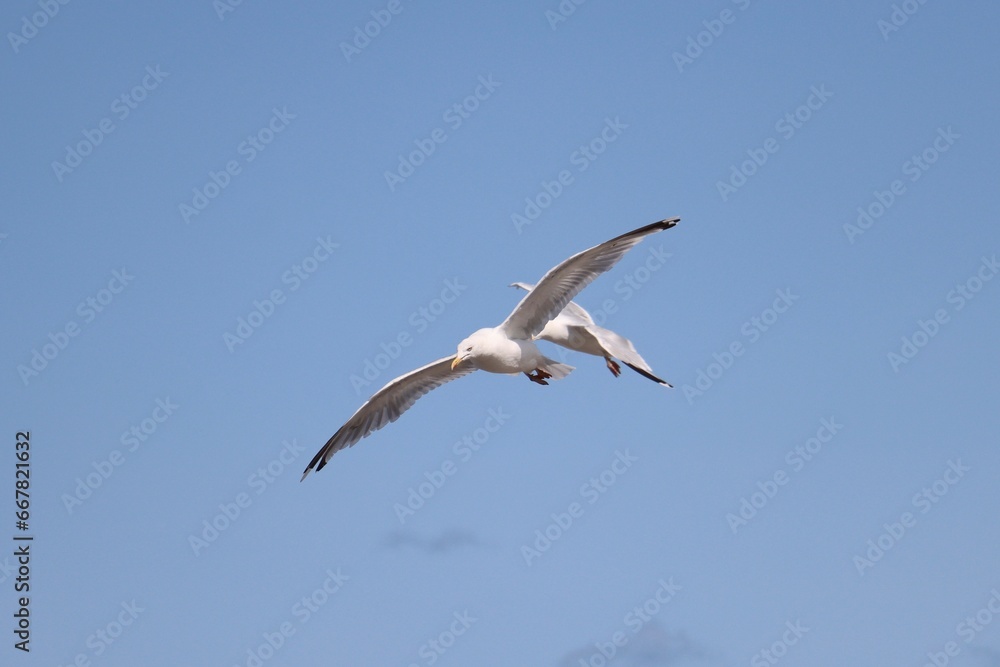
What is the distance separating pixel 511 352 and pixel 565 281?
117 cm

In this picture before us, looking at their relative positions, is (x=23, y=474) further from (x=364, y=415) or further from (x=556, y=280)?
(x=556, y=280)

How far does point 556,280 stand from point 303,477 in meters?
4.65

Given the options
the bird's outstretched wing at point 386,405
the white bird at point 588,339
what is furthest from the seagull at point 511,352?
the white bird at point 588,339

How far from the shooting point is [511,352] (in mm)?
21844

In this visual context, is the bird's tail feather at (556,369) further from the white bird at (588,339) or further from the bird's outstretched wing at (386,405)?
the white bird at (588,339)

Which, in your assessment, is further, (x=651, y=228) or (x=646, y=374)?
(x=646, y=374)

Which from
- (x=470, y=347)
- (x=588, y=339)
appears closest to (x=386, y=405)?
(x=470, y=347)

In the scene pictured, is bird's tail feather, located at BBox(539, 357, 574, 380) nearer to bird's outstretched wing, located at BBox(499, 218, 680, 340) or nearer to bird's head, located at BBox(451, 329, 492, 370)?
bird's outstretched wing, located at BBox(499, 218, 680, 340)

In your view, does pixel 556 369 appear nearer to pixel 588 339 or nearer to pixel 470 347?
pixel 470 347

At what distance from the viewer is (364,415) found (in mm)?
23875

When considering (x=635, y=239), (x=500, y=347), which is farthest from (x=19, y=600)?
(x=635, y=239)

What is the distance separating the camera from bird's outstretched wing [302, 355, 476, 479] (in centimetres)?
2348

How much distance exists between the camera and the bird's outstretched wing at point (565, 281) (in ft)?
68.8

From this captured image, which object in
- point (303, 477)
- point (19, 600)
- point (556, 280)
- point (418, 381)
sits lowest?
point (19, 600)
